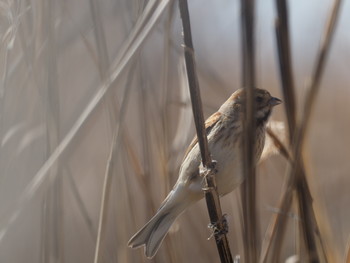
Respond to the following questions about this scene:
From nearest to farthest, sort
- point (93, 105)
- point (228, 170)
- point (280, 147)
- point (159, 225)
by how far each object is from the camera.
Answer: point (93, 105) < point (280, 147) < point (159, 225) < point (228, 170)

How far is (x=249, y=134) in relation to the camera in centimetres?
91

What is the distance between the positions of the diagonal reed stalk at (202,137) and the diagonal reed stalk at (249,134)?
0.16 meters

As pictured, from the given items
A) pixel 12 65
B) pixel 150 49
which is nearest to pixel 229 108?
pixel 150 49

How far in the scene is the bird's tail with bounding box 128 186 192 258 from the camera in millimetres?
1601

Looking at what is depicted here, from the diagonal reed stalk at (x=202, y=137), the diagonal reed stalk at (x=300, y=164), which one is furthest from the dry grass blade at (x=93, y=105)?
the diagonal reed stalk at (x=300, y=164)

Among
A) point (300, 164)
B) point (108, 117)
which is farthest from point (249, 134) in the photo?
point (108, 117)

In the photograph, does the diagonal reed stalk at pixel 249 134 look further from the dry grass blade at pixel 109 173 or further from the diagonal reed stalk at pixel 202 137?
the dry grass blade at pixel 109 173

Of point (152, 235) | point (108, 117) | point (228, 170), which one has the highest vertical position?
point (108, 117)

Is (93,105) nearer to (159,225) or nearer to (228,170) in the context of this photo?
(159,225)

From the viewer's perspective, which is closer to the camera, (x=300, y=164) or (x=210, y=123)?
(x=300, y=164)

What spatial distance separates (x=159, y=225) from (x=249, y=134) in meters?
0.85

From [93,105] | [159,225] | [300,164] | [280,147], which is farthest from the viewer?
[159,225]

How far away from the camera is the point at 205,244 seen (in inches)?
81.2

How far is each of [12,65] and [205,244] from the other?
97cm
